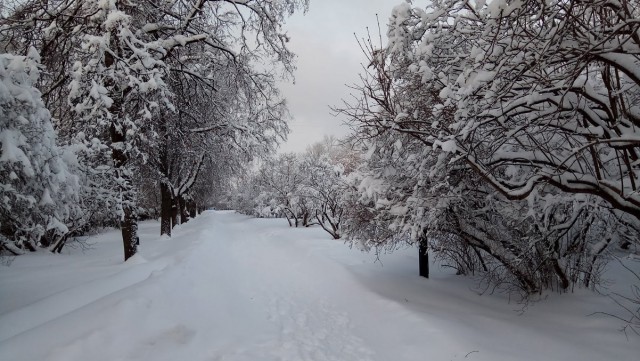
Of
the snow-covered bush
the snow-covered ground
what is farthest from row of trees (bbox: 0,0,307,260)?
the snow-covered ground

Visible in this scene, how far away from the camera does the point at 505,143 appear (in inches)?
232

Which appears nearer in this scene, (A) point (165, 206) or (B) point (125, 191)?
(B) point (125, 191)

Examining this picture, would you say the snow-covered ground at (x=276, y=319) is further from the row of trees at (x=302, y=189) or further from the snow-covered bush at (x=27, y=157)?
the row of trees at (x=302, y=189)

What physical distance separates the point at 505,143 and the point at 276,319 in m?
4.92

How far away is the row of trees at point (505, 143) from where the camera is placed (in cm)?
407

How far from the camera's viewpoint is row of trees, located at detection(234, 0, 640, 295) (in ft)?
13.3

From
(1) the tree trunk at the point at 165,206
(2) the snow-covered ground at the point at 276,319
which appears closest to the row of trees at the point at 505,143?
(2) the snow-covered ground at the point at 276,319

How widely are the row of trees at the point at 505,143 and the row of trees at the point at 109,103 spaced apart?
16.1 feet

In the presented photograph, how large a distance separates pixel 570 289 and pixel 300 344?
5.22 metres

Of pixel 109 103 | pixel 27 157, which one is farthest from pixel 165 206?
pixel 27 157

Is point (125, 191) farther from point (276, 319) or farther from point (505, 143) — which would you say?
point (505, 143)

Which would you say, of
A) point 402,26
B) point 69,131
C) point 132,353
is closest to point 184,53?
point 69,131

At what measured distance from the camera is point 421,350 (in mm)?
4980

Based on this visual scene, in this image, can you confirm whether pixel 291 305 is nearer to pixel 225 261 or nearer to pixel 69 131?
pixel 225 261
